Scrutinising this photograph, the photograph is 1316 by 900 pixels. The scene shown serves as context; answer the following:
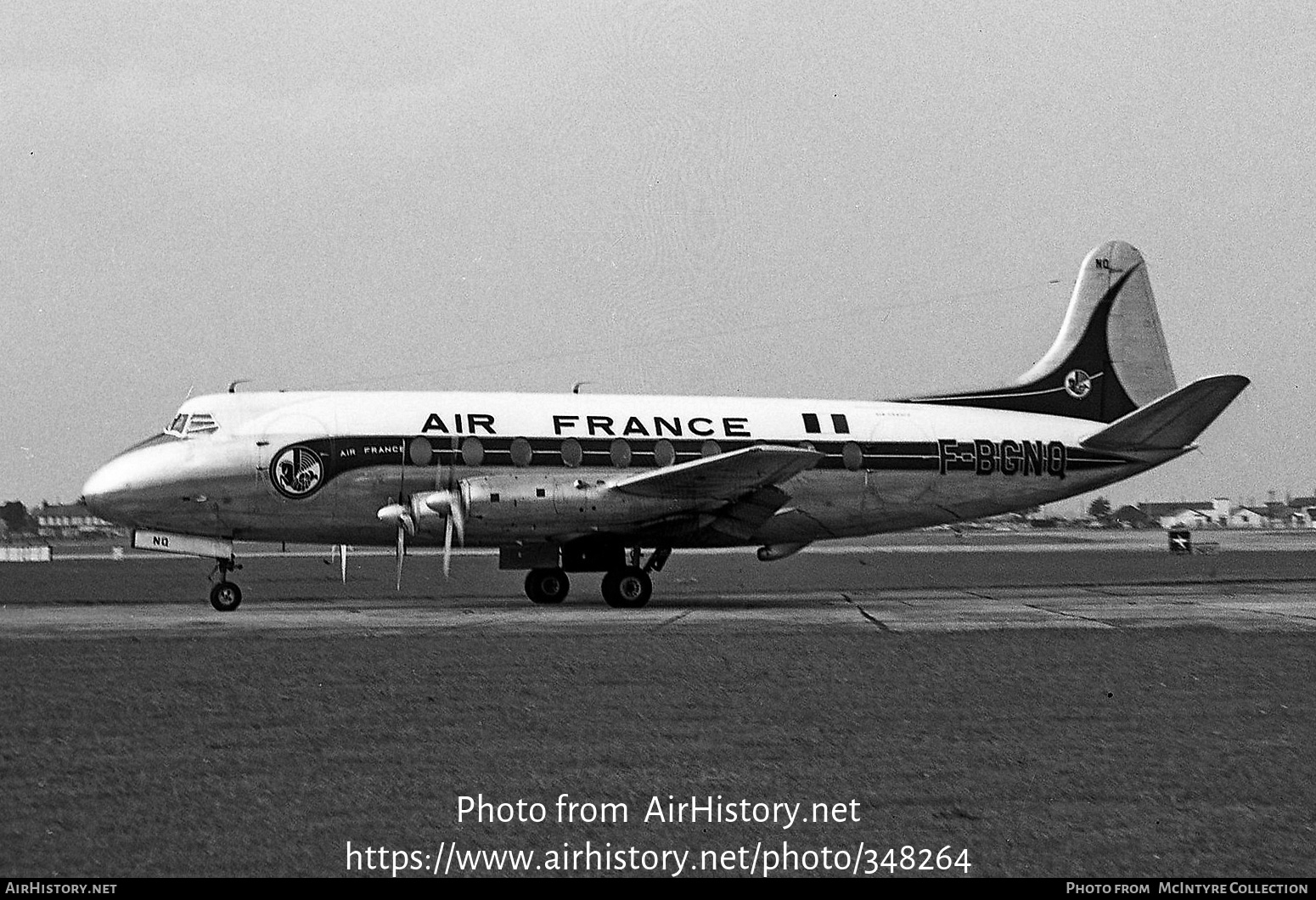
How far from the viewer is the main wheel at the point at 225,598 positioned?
2498cm

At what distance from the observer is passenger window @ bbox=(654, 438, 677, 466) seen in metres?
28.3

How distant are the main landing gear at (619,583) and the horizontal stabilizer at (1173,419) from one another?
11.0 metres

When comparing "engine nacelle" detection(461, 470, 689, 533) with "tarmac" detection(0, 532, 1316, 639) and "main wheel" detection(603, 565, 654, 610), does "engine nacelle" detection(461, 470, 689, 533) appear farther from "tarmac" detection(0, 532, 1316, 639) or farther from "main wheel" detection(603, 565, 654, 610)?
"tarmac" detection(0, 532, 1316, 639)

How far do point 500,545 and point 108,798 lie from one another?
18295 millimetres

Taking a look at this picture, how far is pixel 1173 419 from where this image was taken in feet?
→ 103

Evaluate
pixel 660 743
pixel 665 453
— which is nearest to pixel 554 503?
pixel 665 453

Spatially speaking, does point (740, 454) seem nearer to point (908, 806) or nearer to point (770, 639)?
point (770, 639)

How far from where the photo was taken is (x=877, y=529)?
101 feet

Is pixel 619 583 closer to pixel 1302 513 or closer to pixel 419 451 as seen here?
pixel 419 451

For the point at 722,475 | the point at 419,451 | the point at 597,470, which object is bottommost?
the point at 722,475

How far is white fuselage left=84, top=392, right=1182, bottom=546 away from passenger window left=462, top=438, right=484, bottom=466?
0.02 m

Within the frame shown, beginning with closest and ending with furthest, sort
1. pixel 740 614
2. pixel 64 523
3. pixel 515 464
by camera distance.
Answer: pixel 740 614 → pixel 515 464 → pixel 64 523

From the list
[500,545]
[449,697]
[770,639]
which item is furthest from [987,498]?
[449,697]

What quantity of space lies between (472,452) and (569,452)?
1.91m
